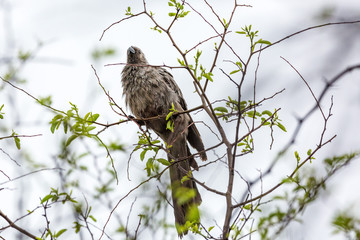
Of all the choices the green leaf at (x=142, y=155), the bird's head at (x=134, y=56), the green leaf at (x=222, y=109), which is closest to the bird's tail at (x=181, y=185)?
the green leaf at (x=142, y=155)

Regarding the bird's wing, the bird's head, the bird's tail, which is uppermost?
A: the bird's head

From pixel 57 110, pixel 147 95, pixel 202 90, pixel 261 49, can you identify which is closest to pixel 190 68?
pixel 202 90

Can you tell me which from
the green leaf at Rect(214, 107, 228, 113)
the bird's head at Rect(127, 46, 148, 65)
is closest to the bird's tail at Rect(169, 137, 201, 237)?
the green leaf at Rect(214, 107, 228, 113)

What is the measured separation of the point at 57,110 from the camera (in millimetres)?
2943

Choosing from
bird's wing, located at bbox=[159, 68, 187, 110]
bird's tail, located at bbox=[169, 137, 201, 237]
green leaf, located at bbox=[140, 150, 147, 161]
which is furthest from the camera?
bird's wing, located at bbox=[159, 68, 187, 110]

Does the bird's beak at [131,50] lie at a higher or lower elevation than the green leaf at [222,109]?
higher

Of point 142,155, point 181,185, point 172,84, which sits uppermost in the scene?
point 172,84

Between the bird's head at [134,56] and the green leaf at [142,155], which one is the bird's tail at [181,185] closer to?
the green leaf at [142,155]

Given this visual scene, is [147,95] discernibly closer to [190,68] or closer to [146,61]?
[146,61]

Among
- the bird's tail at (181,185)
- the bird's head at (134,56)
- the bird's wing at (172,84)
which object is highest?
the bird's head at (134,56)

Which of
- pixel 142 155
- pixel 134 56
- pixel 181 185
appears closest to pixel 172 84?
pixel 134 56

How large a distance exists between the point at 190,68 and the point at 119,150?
0.87 m

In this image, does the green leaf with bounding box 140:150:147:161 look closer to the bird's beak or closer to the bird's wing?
the bird's wing

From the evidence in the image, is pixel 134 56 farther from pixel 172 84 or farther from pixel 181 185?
pixel 181 185
